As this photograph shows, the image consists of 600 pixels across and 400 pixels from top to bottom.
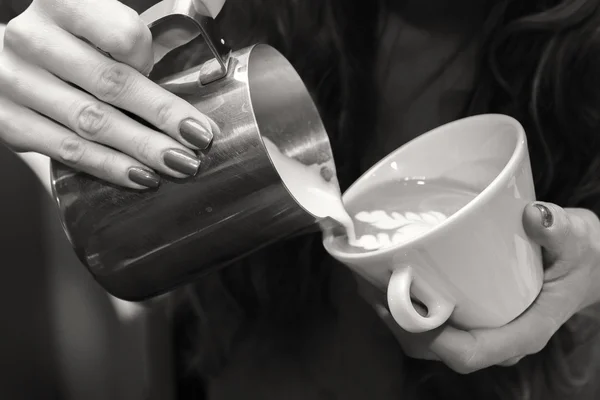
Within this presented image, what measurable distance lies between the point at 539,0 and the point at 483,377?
34 centimetres

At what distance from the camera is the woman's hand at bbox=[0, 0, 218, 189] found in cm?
36

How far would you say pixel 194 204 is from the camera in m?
0.37

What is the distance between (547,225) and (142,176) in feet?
0.86

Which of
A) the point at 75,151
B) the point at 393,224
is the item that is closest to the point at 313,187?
the point at 393,224

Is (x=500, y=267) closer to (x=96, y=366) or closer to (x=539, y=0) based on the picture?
(x=539, y=0)

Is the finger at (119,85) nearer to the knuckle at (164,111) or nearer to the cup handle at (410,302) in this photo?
the knuckle at (164,111)

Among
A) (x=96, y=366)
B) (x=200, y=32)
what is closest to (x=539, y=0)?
(x=200, y=32)

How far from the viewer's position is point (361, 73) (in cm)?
57

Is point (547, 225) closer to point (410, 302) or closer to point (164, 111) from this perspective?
point (410, 302)

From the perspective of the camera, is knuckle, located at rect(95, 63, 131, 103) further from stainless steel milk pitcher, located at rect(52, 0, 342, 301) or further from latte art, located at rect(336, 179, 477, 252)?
latte art, located at rect(336, 179, 477, 252)

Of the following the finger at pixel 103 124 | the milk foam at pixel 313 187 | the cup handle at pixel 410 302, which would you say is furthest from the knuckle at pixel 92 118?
the cup handle at pixel 410 302

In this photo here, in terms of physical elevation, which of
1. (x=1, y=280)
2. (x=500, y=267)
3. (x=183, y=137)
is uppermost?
(x=183, y=137)

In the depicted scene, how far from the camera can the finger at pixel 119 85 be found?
36cm

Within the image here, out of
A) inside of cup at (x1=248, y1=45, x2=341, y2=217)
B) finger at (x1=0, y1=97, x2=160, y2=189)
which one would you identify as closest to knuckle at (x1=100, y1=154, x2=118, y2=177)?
finger at (x1=0, y1=97, x2=160, y2=189)
